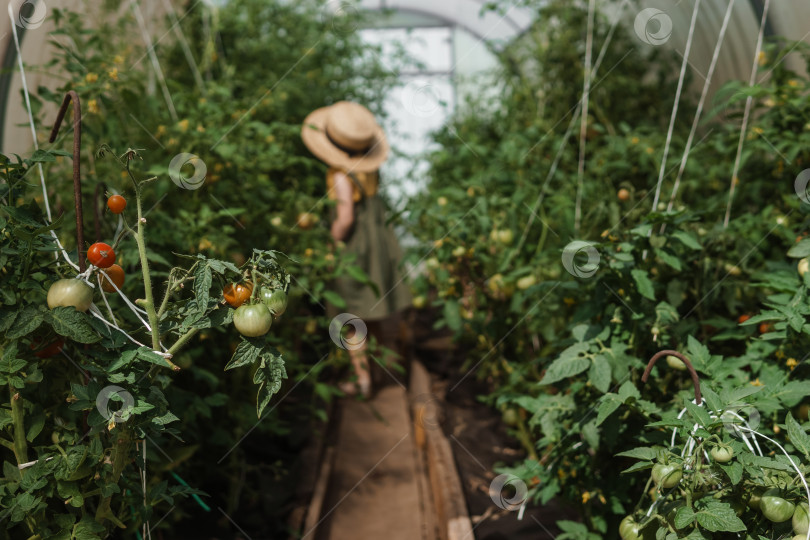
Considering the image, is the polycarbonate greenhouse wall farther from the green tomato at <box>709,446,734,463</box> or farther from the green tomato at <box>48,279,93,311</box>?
the green tomato at <box>709,446,734,463</box>

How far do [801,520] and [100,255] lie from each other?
1000mm

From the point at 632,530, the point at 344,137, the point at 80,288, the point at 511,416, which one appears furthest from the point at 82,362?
the point at 344,137

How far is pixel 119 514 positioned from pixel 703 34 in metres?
3.13

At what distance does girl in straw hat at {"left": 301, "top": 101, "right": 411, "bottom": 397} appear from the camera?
2.96 m

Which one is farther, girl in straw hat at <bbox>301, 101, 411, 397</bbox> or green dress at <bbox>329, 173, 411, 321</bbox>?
green dress at <bbox>329, 173, 411, 321</bbox>

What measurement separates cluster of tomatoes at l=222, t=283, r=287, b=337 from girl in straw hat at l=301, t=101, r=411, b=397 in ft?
6.38

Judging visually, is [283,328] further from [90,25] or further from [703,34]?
[703,34]

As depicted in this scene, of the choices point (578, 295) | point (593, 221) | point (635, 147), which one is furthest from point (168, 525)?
point (635, 147)

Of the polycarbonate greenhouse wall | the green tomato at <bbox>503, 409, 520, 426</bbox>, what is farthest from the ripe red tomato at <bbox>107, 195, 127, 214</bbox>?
the green tomato at <bbox>503, 409, 520, 426</bbox>

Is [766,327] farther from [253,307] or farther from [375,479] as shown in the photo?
[375,479]

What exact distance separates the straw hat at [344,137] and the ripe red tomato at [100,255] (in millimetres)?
2018

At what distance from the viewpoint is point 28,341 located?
98 centimetres

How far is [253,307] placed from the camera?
89cm

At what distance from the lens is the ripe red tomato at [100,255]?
93 cm
